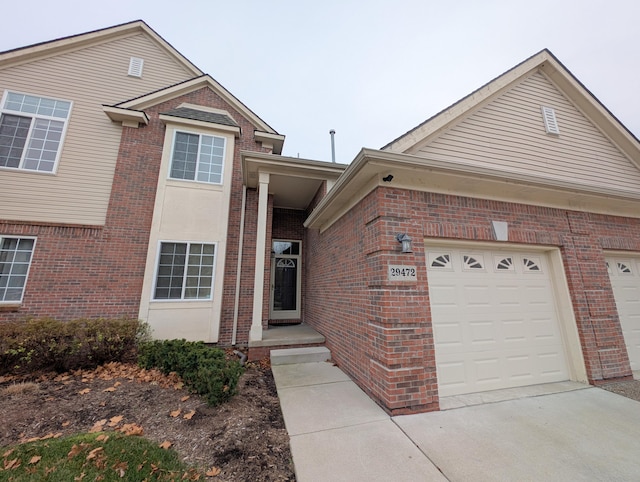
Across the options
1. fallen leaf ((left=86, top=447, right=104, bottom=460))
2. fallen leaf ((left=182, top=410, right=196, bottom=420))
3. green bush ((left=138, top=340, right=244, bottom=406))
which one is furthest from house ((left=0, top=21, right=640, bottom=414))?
fallen leaf ((left=86, top=447, right=104, bottom=460))

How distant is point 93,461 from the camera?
2.24 meters

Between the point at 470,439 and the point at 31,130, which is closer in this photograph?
the point at 470,439

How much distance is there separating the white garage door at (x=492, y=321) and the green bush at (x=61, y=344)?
6236mm

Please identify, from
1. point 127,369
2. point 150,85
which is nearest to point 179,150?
point 150,85

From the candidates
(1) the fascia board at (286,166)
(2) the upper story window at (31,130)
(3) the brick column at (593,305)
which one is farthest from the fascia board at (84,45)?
(3) the brick column at (593,305)

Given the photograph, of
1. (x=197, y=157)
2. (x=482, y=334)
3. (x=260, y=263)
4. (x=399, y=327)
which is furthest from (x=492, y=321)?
(x=197, y=157)

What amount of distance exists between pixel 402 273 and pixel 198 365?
11.3ft

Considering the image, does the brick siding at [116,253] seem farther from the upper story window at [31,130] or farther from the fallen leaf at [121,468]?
the fallen leaf at [121,468]

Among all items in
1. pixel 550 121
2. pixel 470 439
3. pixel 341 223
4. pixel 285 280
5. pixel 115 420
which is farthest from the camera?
pixel 285 280

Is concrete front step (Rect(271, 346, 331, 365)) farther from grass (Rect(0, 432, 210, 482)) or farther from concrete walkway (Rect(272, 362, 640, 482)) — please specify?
grass (Rect(0, 432, 210, 482))

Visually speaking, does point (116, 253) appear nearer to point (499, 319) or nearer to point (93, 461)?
point (93, 461)

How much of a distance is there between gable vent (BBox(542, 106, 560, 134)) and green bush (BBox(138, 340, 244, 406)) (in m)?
8.07

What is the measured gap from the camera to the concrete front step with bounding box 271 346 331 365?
16.7 ft

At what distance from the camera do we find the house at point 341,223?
373 centimetres
